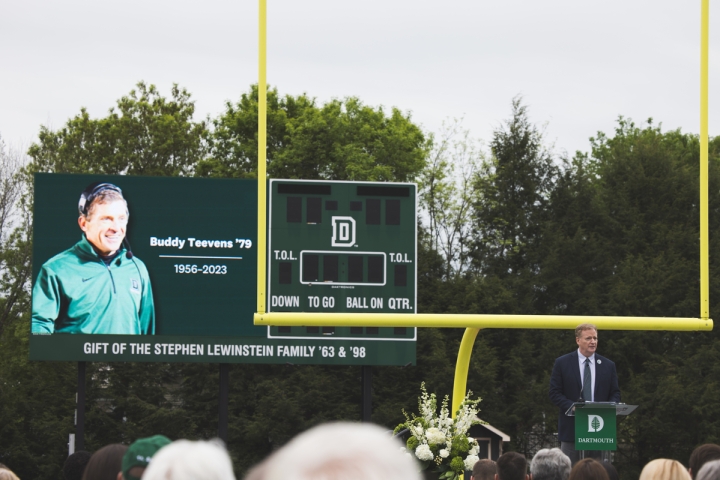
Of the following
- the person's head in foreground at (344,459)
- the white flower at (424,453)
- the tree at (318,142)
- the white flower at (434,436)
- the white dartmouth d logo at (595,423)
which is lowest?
the white flower at (424,453)

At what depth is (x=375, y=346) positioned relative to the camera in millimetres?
13148

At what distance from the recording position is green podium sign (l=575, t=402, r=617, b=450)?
546 centimetres

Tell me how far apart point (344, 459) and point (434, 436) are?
15.9 feet

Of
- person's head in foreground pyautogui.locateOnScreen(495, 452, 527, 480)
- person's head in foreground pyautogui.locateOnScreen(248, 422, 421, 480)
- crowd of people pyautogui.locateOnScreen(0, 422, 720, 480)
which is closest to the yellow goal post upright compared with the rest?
person's head in foreground pyautogui.locateOnScreen(495, 452, 527, 480)

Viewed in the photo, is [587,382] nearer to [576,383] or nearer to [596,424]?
[576,383]

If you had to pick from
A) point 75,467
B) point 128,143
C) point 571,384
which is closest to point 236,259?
point 571,384

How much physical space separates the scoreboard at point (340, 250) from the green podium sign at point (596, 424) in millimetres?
7212

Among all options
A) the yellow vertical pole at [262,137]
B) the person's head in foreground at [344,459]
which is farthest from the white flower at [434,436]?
the person's head in foreground at [344,459]

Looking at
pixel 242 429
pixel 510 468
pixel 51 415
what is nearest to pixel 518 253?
pixel 242 429

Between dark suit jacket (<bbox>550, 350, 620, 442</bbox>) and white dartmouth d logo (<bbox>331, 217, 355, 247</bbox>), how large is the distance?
6977 millimetres

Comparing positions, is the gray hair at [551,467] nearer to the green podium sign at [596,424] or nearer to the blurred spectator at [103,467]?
the green podium sign at [596,424]

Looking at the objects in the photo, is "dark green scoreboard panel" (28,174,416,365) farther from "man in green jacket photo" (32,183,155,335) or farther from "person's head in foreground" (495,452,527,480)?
"person's head in foreground" (495,452,527,480)

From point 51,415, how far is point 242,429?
3734mm

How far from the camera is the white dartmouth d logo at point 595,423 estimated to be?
18.0ft
